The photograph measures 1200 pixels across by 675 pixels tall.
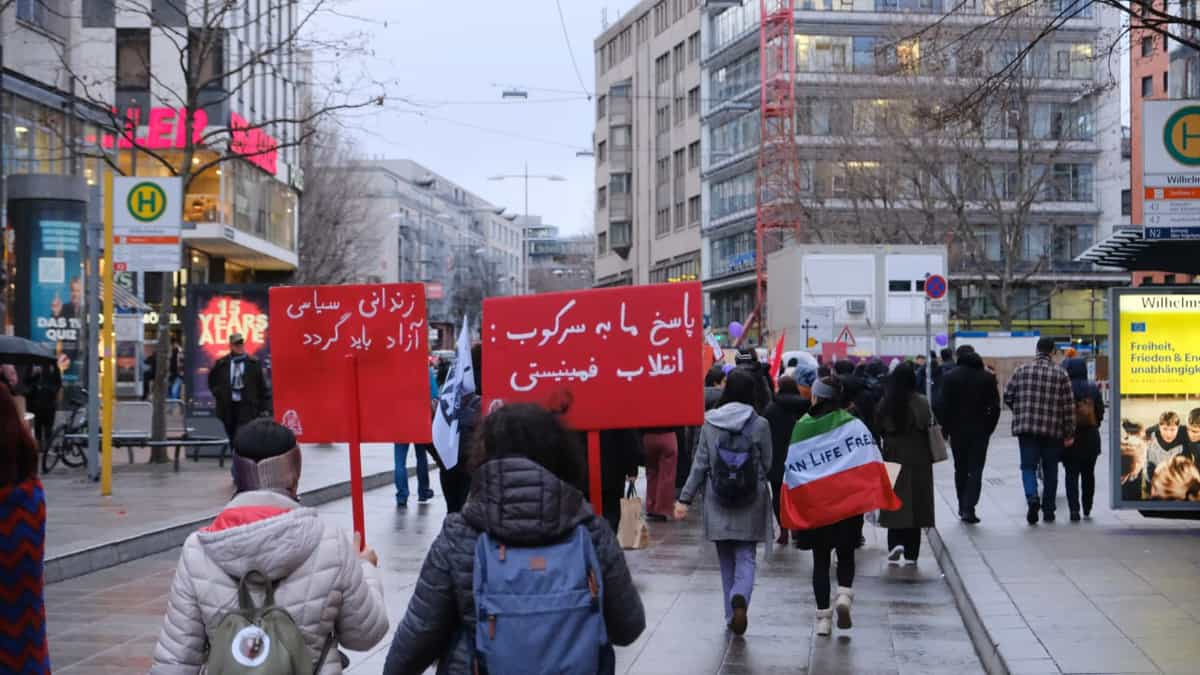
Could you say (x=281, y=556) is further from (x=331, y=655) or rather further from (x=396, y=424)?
(x=396, y=424)

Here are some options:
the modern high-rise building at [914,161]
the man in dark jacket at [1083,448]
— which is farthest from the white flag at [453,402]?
the modern high-rise building at [914,161]

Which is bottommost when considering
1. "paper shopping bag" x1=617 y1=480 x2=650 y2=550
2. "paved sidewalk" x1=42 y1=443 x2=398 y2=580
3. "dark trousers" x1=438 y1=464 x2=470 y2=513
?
"paved sidewalk" x1=42 y1=443 x2=398 y2=580

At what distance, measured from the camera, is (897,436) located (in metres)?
13.8

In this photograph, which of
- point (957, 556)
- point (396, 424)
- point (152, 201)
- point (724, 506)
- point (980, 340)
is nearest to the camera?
point (396, 424)

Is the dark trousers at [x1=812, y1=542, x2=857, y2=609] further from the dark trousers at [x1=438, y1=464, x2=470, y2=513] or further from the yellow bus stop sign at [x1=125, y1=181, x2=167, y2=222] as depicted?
the yellow bus stop sign at [x1=125, y1=181, x2=167, y2=222]

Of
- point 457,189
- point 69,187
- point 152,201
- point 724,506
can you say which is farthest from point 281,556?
point 457,189

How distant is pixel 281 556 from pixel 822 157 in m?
54.1

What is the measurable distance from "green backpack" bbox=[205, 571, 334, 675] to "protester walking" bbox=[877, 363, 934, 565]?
31.8 ft

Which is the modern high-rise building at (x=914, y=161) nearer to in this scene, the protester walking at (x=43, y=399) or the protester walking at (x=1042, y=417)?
the protester walking at (x=43, y=399)

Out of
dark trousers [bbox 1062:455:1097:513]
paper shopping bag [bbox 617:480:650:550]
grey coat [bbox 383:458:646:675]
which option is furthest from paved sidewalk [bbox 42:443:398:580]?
grey coat [bbox 383:458:646:675]

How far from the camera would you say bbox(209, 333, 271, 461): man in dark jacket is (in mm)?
22375

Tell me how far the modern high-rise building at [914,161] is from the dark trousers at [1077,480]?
23.3 metres

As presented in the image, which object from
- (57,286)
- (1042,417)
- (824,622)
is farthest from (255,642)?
(57,286)

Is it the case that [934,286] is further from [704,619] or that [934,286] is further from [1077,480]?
[704,619]
